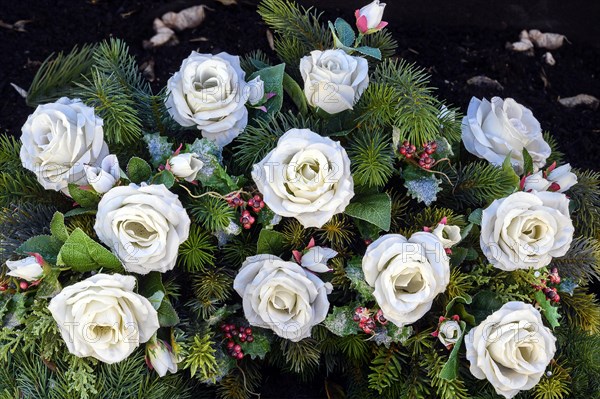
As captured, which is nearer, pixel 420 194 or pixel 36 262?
pixel 36 262

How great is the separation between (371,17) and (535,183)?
36 centimetres

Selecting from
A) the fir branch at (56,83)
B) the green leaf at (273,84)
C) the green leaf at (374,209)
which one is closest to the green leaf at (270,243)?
the green leaf at (374,209)

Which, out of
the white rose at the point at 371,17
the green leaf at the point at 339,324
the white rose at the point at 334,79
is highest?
the white rose at the point at 371,17

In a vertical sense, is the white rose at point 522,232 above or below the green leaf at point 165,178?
below

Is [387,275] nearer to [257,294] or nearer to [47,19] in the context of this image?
[257,294]

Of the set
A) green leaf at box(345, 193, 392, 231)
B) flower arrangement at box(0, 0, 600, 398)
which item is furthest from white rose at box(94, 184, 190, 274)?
green leaf at box(345, 193, 392, 231)

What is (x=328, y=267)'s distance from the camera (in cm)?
108

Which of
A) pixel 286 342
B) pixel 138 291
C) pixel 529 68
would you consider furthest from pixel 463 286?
pixel 529 68

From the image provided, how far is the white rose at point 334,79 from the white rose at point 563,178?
1.09 ft

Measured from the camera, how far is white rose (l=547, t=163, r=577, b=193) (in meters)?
1.13

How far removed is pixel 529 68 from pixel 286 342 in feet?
3.53

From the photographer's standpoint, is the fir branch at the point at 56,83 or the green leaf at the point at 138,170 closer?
the green leaf at the point at 138,170

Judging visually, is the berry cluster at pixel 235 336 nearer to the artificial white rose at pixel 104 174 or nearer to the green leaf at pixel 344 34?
the artificial white rose at pixel 104 174

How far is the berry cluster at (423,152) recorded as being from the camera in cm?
109
